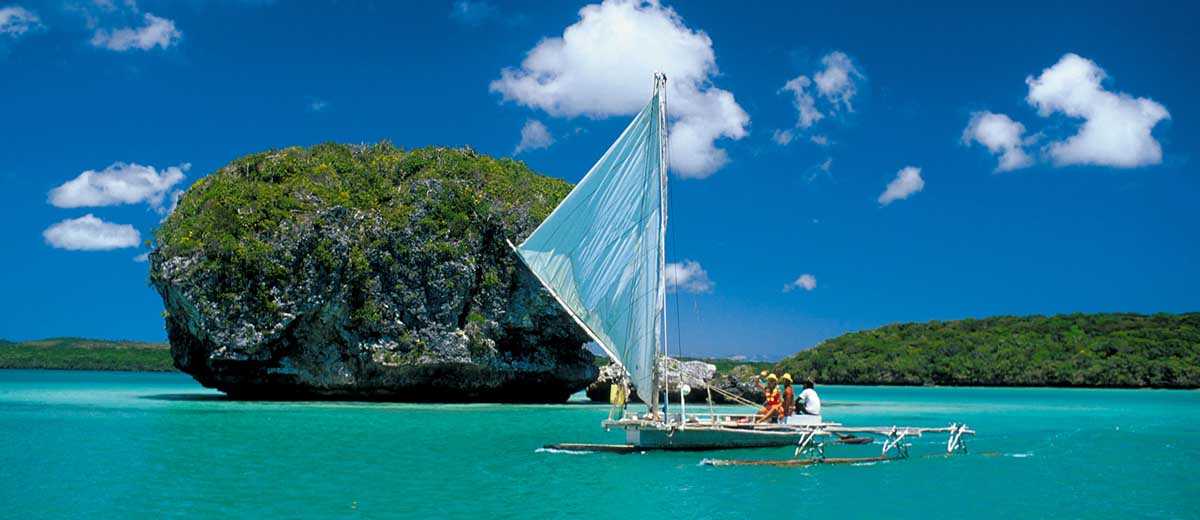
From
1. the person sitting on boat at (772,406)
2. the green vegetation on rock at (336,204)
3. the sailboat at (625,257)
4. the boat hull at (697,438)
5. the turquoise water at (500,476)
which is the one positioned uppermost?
the green vegetation on rock at (336,204)

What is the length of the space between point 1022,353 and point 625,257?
88.5m

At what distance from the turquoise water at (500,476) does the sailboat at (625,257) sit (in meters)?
1.40

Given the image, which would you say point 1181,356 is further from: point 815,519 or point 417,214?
point 815,519

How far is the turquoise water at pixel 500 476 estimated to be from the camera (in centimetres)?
1418

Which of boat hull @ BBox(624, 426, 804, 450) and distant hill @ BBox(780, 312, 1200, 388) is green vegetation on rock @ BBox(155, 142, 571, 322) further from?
distant hill @ BBox(780, 312, 1200, 388)

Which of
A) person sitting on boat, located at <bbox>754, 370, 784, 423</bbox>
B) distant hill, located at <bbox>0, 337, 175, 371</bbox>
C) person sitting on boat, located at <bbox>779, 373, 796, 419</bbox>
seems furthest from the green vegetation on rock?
distant hill, located at <bbox>0, 337, 175, 371</bbox>

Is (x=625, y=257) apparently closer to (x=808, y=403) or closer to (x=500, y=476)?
(x=500, y=476)

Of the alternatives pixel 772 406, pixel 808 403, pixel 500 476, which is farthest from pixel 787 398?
pixel 500 476

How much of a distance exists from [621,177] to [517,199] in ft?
73.7

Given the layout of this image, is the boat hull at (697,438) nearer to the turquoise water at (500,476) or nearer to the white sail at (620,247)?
the turquoise water at (500,476)

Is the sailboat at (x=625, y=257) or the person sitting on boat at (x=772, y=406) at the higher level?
the sailboat at (x=625, y=257)

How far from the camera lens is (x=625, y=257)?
1992 cm

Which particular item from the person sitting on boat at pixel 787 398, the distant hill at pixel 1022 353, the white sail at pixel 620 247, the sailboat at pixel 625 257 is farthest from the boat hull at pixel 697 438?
the distant hill at pixel 1022 353

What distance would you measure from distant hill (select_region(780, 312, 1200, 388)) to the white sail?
3136 inches
